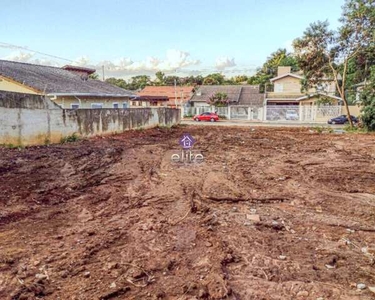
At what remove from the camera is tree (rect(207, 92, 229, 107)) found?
34812mm

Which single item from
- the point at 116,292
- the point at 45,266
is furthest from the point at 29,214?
the point at 116,292

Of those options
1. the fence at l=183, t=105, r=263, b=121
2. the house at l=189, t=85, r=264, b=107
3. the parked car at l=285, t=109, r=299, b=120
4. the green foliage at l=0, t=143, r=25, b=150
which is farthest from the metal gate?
the green foliage at l=0, t=143, r=25, b=150

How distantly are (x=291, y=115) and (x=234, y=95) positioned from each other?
8.67m

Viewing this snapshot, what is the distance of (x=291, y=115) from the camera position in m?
30.1

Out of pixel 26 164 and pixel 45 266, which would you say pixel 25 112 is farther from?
pixel 45 266

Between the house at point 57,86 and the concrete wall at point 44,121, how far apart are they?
3.00 meters

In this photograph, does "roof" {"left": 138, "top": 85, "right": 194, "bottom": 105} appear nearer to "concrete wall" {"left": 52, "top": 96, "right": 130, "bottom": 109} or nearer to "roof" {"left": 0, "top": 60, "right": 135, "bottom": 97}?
"concrete wall" {"left": 52, "top": 96, "right": 130, "bottom": 109}

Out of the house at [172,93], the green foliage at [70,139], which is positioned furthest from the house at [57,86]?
the house at [172,93]

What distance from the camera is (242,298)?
2.87m

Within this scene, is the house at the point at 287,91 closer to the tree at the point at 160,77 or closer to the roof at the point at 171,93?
the roof at the point at 171,93

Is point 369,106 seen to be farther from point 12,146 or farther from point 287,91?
point 12,146

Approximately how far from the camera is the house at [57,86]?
15.4 metres

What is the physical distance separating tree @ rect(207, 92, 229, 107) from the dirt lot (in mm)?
26835

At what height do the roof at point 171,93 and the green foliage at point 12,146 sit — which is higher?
the roof at point 171,93
